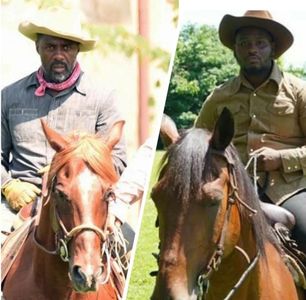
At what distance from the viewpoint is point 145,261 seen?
3.57m

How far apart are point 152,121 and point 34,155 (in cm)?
36

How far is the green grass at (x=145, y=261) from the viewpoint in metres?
3.29

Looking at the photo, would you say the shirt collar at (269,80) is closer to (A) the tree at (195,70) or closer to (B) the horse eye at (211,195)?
(A) the tree at (195,70)

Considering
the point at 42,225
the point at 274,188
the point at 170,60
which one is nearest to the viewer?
the point at 42,225

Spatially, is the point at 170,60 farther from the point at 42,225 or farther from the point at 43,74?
the point at 42,225

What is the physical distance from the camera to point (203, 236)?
6.36 feet

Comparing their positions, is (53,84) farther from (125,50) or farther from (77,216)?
(77,216)

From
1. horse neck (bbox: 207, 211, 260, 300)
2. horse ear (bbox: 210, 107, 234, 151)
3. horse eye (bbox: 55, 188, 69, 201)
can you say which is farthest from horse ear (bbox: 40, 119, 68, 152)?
horse neck (bbox: 207, 211, 260, 300)

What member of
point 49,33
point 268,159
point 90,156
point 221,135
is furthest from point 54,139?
point 268,159

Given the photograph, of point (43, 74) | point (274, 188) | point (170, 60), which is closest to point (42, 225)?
point (43, 74)

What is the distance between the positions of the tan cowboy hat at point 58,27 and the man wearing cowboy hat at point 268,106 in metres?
0.47

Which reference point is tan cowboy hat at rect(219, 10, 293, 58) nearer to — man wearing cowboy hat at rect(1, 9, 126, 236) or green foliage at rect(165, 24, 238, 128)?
green foliage at rect(165, 24, 238, 128)

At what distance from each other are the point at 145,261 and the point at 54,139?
1.64 m

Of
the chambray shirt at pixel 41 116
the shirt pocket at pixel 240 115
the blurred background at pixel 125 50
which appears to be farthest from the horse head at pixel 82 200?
the shirt pocket at pixel 240 115
